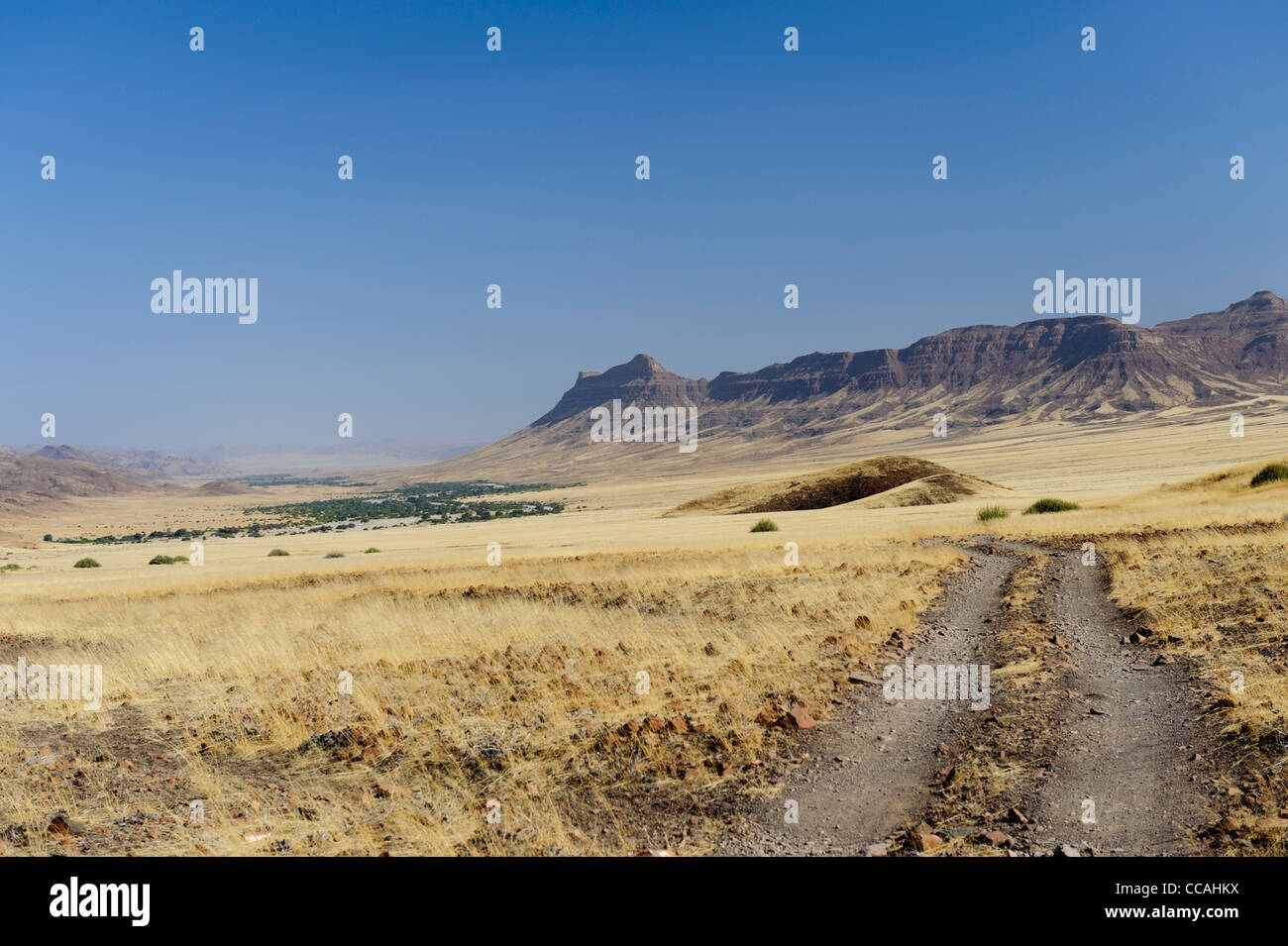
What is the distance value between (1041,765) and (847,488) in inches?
2814

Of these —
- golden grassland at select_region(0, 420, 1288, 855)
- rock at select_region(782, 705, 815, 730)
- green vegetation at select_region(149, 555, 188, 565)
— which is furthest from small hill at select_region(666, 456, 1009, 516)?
rock at select_region(782, 705, 815, 730)

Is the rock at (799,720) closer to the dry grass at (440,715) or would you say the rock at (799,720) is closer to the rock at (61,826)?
the dry grass at (440,715)

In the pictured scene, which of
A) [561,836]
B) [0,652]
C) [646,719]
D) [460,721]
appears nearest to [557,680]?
[460,721]

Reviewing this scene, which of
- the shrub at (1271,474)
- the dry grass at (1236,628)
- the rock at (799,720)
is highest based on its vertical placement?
the shrub at (1271,474)

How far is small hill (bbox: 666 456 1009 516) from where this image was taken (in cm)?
6738

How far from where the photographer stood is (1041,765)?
8531 millimetres

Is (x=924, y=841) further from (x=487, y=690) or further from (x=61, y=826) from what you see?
(x=61, y=826)

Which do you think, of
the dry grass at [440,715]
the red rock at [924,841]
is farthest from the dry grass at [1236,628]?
the dry grass at [440,715]

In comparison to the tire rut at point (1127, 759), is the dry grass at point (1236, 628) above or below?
above

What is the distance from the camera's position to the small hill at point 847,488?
6738 centimetres

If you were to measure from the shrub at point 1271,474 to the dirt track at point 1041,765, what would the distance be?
128ft

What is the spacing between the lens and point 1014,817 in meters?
7.23

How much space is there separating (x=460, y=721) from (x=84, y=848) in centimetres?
449

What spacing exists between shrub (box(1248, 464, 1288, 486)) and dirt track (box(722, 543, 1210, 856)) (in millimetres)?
39067
